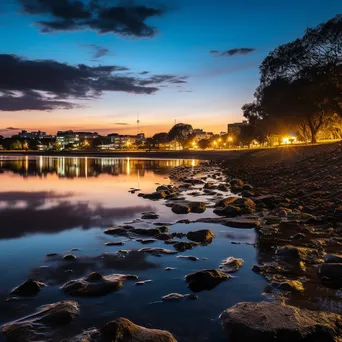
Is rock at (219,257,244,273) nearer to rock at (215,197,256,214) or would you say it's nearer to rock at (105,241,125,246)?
rock at (105,241,125,246)

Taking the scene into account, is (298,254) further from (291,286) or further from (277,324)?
(277,324)

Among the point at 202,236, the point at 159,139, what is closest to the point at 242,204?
the point at 202,236

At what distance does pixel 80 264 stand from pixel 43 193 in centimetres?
1511

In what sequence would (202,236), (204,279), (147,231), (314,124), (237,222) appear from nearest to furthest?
(204,279)
(202,236)
(147,231)
(237,222)
(314,124)

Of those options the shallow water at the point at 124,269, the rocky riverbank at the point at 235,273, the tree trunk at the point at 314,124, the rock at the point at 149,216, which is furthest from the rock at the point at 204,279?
the tree trunk at the point at 314,124

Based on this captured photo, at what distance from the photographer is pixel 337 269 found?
670cm

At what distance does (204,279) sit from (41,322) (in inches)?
117

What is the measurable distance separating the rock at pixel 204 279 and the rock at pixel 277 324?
3.81ft

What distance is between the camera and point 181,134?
168625 millimetres

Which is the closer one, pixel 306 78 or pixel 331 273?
pixel 331 273

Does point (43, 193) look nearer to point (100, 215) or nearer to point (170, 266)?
point (100, 215)

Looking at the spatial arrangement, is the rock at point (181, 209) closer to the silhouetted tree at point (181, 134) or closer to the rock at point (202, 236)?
the rock at point (202, 236)

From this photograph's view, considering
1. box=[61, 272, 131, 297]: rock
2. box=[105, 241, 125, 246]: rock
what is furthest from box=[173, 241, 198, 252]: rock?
box=[61, 272, 131, 297]: rock

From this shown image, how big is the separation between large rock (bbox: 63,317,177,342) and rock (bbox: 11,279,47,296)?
1.86 m
